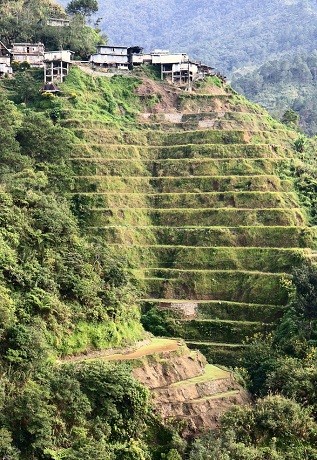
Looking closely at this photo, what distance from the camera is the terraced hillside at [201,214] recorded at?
140ft

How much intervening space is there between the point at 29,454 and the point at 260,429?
948 cm

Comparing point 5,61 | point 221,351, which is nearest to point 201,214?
point 221,351

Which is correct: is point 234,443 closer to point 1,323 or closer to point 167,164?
point 1,323

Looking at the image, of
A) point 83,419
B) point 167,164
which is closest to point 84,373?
point 83,419

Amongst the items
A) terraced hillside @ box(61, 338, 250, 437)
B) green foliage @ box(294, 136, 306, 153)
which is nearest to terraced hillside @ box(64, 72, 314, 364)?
green foliage @ box(294, 136, 306, 153)

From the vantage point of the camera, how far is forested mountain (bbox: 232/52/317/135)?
110375 millimetres

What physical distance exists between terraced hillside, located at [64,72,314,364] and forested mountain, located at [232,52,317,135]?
54.7 m

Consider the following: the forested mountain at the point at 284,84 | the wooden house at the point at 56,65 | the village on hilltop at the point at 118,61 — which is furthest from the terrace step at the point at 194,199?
the forested mountain at the point at 284,84

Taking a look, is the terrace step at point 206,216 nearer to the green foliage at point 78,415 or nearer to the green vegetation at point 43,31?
the green foliage at point 78,415

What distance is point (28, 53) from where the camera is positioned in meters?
61.8

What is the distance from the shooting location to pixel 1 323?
2886 cm

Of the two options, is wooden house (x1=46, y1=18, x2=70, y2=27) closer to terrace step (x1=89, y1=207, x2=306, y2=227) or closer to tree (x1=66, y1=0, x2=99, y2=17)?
tree (x1=66, y1=0, x2=99, y2=17)

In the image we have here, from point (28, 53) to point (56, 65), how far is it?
4366 millimetres

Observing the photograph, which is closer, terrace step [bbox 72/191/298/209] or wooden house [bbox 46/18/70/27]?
terrace step [bbox 72/191/298/209]
